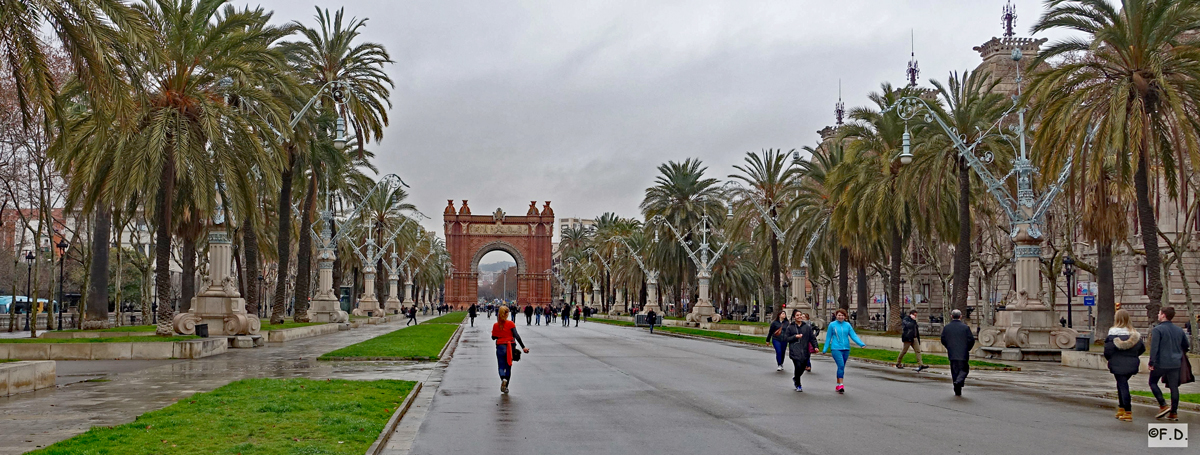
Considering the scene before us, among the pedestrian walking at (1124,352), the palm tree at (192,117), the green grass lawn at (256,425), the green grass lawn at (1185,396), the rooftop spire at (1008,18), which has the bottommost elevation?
the green grass lawn at (1185,396)

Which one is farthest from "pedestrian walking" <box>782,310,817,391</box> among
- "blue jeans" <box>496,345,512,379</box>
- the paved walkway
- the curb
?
the paved walkway

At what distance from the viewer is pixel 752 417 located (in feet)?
37.7

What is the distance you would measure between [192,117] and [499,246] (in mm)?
115304

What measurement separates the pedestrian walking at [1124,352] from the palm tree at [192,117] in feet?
62.5

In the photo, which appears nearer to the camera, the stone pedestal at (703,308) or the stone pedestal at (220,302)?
the stone pedestal at (220,302)

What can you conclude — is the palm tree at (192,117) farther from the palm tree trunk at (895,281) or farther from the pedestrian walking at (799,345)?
the palm tree trunk at (895,281)

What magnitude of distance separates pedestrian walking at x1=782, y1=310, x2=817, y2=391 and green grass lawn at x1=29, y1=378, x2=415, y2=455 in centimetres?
627

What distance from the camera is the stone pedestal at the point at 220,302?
26.3 metres

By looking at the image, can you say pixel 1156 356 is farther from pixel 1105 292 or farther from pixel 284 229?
pixel 284 229

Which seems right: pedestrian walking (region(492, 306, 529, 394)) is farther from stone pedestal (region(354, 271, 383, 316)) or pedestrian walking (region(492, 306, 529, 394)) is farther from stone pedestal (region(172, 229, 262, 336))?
stone pedestal (region(354, 271, 383, 316))

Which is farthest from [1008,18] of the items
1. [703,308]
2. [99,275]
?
[99,275]

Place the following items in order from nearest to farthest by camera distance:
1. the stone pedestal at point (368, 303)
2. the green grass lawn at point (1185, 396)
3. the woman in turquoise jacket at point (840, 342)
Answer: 1. the green grass lawn at point (1185, 396)
2. the woman in turquoise jacket at point (840, 342)
3. the stone pedestal at point (368, 303)

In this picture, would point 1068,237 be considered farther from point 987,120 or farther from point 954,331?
point 954,331

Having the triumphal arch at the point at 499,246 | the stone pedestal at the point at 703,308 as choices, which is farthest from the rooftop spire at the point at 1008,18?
the triumphal arch at the point at 499,246
